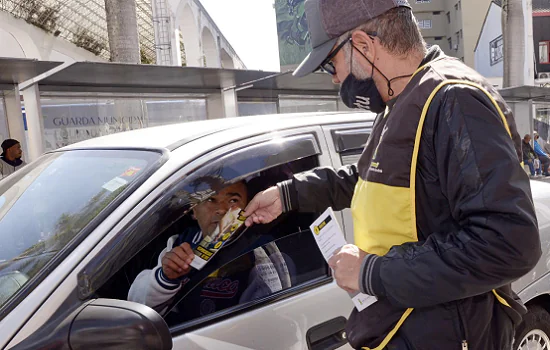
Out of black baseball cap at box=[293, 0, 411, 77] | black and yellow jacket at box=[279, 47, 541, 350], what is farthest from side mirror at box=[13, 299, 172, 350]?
black baseball cap at box=[293, 0, 411, 77]


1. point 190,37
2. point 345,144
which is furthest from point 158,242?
point 190,37

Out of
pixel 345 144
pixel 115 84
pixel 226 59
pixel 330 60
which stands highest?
pixel 226 59

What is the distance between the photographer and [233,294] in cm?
196

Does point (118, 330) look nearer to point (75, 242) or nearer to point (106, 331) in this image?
point (106, 331)

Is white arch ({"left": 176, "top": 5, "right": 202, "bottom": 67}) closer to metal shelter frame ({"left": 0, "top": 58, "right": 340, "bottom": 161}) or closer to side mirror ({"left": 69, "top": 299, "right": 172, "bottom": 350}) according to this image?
metal shelter frame ({"left": 0, "top": 58, "right": 340, "bottom": 161})

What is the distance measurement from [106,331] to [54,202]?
0.78m

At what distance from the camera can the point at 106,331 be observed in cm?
126

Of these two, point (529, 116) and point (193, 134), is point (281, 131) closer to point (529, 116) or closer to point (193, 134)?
point (193, 134)

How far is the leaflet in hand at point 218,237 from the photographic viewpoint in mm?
1985

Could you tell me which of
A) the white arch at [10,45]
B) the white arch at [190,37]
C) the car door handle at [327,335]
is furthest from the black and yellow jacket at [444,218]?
the white arch at [190,37]

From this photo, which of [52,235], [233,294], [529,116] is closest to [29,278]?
[52,235]

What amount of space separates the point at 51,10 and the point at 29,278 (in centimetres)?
2478

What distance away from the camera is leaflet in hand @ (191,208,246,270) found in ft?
6.51

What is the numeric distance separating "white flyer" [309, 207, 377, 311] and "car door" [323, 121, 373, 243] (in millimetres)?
534
